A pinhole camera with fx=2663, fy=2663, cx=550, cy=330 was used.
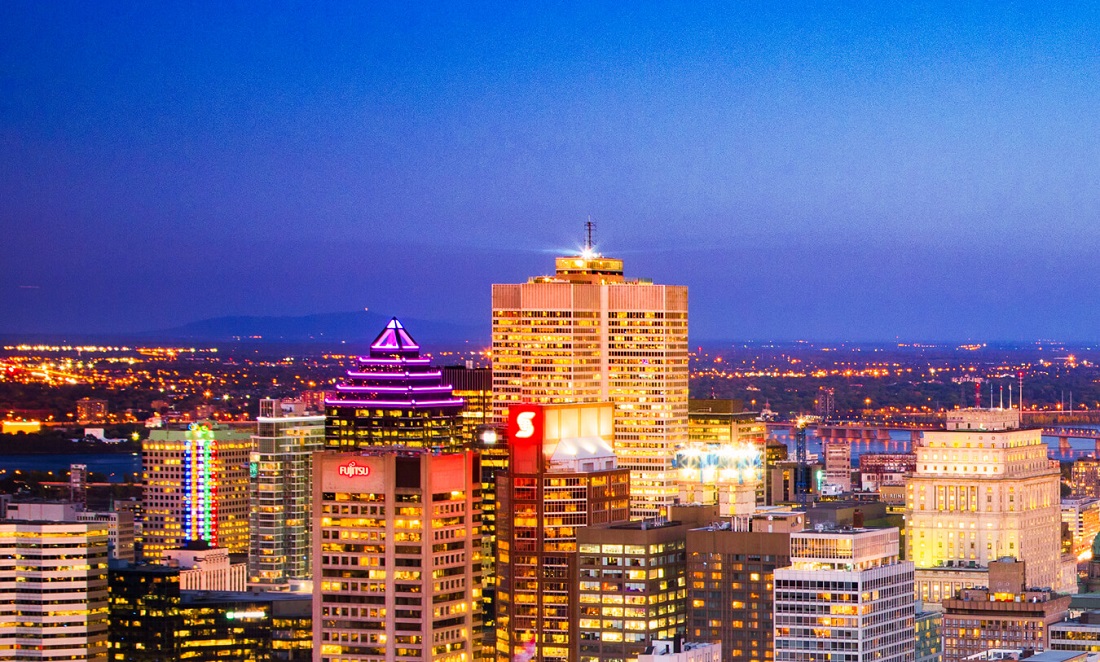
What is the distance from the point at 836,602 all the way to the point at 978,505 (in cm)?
3742

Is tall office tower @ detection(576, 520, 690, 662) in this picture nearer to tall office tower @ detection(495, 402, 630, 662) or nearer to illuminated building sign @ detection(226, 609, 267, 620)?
tall office tower @ detection(495, 402, 630, 662)

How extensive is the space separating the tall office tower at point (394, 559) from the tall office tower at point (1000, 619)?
2243 centimetres

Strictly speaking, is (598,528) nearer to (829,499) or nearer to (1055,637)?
(1055,637)

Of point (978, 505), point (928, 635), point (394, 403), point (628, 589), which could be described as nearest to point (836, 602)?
point (628, 589)

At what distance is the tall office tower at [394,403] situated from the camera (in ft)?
545

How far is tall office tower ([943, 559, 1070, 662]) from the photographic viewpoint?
12262 centimetres

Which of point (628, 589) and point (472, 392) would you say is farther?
point (472, 392)

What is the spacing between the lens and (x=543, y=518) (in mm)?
129250

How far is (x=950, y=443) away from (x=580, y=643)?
35.0 meters

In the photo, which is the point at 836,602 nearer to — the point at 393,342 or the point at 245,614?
the point at 245,614

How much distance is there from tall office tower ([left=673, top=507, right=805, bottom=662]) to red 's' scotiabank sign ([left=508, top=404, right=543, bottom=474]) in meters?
15.6

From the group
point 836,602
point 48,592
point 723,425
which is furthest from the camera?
point 723,425

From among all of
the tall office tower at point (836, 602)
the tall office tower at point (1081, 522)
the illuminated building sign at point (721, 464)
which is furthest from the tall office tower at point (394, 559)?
the tall office tower at point (1081, 522)

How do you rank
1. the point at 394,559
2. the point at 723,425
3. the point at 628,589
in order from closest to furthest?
the point at 628,589, the point at 394,559, the point at 723,425
